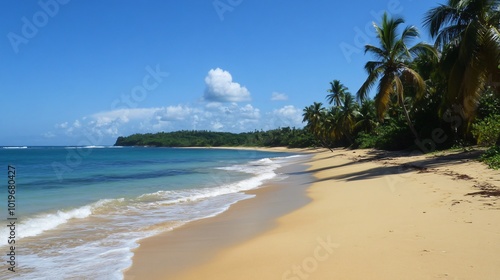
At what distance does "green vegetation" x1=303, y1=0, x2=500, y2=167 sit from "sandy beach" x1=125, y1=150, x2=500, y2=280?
6.28 metres

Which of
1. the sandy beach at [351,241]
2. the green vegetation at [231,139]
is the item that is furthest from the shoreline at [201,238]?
the green vegetation at [231,139]

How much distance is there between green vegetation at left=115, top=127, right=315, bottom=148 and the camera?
320 feet

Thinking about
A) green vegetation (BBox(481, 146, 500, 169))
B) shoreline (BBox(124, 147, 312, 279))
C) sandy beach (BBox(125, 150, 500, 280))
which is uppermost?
green vegetation (BBox(481, 146, 500, 169))

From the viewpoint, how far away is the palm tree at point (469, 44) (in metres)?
15.1

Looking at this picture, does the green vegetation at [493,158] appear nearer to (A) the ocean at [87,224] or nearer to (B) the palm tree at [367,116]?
(A) the ocean at [87,224]

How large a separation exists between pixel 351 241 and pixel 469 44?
528 inches

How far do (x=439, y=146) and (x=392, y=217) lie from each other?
19799 mm

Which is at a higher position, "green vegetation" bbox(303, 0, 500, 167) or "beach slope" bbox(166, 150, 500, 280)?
"green vegetation" bbox(303, 0, 500, 167)

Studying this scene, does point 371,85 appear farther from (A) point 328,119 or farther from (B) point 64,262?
(A) point 328,119

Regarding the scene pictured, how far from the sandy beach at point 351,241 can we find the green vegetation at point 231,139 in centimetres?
7576

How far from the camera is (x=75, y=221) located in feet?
31.7

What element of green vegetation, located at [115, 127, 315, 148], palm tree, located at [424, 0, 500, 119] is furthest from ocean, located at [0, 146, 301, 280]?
green vegetation, located at [115, 127, 315, 148]

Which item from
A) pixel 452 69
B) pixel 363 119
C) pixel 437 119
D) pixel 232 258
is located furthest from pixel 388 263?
pixel 363 119

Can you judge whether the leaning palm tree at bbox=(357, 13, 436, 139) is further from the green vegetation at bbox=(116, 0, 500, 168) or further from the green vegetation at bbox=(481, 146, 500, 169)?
the green vegetation at bbox=(481, 146, 500, 169)
